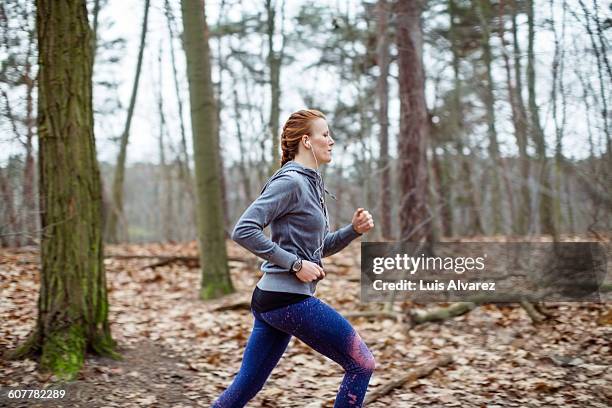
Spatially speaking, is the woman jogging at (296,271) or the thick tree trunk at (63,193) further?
the thick tree trunk at (63,193)

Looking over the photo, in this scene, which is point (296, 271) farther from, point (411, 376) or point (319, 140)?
point (411, 376)

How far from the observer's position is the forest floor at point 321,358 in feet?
14.5

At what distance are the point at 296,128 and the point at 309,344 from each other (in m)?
1.17

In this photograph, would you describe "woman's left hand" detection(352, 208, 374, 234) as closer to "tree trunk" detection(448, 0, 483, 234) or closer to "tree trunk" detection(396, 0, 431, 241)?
"tree trunk" detection(396, 0, 431, 241)

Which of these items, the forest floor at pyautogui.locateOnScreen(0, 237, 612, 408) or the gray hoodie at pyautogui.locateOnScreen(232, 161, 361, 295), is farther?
the forest floor at pyautogui.locateOnScreen(0, 237, 612, 408)

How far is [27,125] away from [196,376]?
2.96m

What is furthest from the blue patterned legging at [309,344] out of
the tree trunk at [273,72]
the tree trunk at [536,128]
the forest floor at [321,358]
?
the tree trunk at [273,72]

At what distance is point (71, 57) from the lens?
471cm

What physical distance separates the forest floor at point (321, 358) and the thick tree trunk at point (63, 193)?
0.87ft

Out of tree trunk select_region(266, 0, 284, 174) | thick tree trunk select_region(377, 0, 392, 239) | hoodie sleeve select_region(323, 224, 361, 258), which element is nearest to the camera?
hoodie sleeve select_region(323, 224, 361, 258)

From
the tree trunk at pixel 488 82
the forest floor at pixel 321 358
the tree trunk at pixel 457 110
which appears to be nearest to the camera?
the forest floor at pixel 321 358

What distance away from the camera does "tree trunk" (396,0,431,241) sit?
26.2 ft

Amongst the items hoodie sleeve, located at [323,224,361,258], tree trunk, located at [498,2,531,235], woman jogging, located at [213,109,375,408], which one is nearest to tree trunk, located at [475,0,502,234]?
tree trunk, located at [498,2,531,235]

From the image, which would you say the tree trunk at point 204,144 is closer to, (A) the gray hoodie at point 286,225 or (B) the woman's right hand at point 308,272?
(A) the gray hoodie at point 286,225
